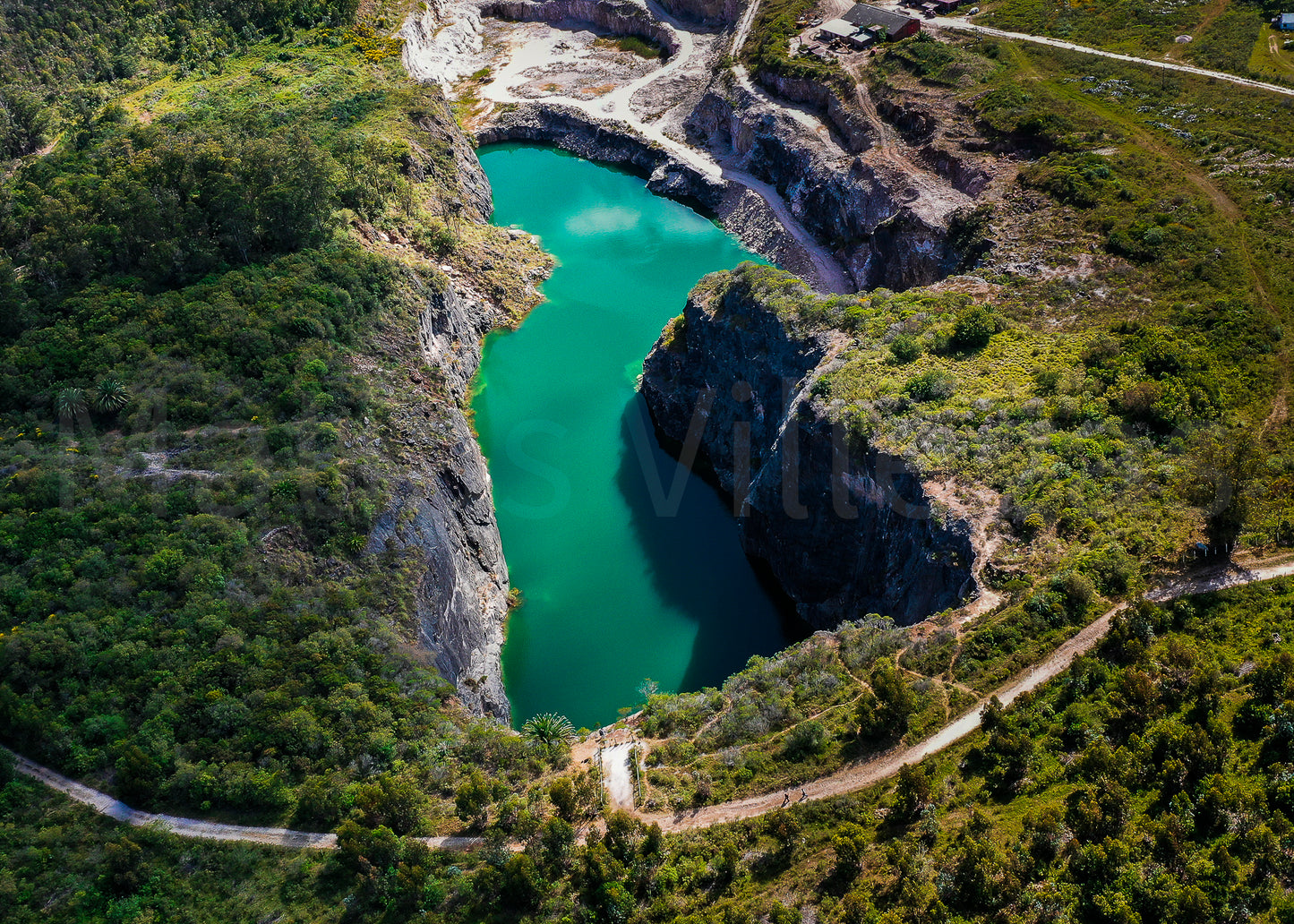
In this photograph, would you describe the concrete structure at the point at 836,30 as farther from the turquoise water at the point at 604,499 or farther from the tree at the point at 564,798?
the tree at the point at 564,798

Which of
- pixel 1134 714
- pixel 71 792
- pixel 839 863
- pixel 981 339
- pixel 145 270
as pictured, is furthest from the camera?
pixel 145 270

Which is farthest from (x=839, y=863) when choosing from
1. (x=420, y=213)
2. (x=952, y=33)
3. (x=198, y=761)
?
(x=952, y=33)

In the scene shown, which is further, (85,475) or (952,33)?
(952,33)

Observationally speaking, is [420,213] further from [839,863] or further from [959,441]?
[839,863]

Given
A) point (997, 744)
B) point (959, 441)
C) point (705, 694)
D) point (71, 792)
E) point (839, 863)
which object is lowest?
point (71, 792)

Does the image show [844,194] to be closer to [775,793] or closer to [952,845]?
[775,793]

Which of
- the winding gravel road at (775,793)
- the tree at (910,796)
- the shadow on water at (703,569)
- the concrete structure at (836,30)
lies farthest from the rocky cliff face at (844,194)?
the tree at (910,796)

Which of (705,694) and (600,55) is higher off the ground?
(600,55)
